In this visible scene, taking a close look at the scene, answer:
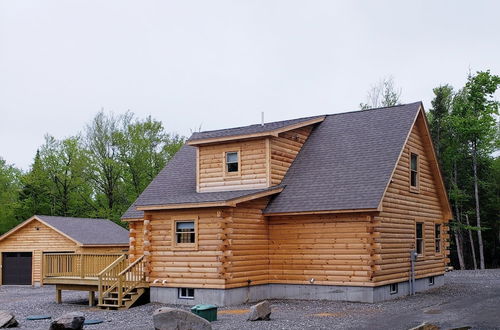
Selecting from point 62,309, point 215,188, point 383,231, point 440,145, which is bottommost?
point 62,309

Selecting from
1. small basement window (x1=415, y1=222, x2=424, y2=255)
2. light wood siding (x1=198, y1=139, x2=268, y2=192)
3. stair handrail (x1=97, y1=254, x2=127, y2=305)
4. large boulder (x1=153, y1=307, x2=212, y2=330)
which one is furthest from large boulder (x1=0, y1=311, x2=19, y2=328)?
small basement window (x1=415, y1=222, x2=424, y2=255)

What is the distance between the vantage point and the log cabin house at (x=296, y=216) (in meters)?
20.0

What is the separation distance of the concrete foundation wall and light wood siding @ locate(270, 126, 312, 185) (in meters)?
3.97

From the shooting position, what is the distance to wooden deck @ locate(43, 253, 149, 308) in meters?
20.8

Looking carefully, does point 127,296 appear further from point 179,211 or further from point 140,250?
point 140,250

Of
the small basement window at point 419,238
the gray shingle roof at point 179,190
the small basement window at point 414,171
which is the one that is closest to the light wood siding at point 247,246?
the gray shingle roof at point 179,190

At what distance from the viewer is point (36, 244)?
35.8 meters

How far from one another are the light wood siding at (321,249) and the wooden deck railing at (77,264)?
6.00 metres

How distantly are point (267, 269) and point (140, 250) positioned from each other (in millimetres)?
7827

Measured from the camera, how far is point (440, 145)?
156 ft

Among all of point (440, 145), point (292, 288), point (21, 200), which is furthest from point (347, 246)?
A: point (21, 200)

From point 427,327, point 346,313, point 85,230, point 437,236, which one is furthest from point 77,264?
point 437,236

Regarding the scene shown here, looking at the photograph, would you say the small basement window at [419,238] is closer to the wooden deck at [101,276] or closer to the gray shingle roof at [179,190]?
the gray shingle roof at [179,190]

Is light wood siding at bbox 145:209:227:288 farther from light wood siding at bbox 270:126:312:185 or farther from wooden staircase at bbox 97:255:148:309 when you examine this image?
light wood siding at bbox 270:126:312:185
